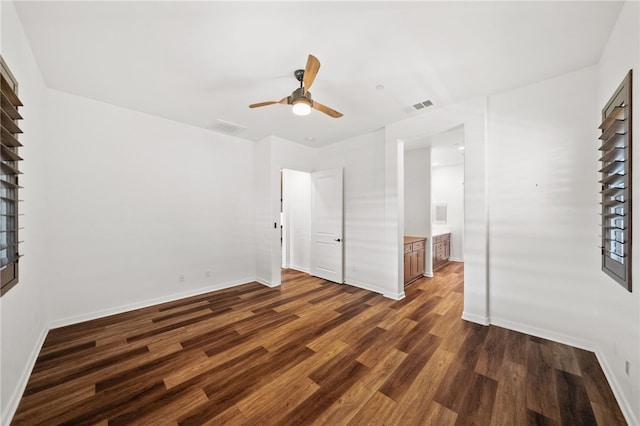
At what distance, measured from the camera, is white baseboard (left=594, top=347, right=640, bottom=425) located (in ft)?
5.06

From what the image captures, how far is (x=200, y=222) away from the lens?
4.16m

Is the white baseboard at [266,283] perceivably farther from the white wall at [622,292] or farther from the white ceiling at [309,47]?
the white wall at [622,292]

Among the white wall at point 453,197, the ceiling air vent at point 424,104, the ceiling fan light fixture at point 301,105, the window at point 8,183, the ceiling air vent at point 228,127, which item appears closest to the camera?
the window at point 8,183

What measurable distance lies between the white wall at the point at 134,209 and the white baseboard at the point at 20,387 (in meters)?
0.71

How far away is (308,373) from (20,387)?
7.31 ft

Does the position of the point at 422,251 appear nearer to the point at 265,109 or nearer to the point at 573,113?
the point at 573,113

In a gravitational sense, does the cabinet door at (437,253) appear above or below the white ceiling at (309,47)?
below

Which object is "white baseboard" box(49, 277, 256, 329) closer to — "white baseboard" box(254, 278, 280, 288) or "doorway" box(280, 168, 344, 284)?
"white baseboard" box(254, 278, 280, 288)

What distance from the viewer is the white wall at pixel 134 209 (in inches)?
118

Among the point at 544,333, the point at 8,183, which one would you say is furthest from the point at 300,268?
the point at 8,183

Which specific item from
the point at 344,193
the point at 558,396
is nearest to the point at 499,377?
the point at 558,396

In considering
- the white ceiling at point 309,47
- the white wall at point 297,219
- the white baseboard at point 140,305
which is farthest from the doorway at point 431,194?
the white baseboard at point 140,305

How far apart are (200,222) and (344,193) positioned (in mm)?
2731

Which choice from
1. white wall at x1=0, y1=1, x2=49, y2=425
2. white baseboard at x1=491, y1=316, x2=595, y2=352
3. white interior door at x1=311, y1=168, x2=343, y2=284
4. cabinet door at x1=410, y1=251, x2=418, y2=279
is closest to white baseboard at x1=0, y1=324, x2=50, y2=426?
white wall at x1=0, y1=1, x2=49, y2=425
